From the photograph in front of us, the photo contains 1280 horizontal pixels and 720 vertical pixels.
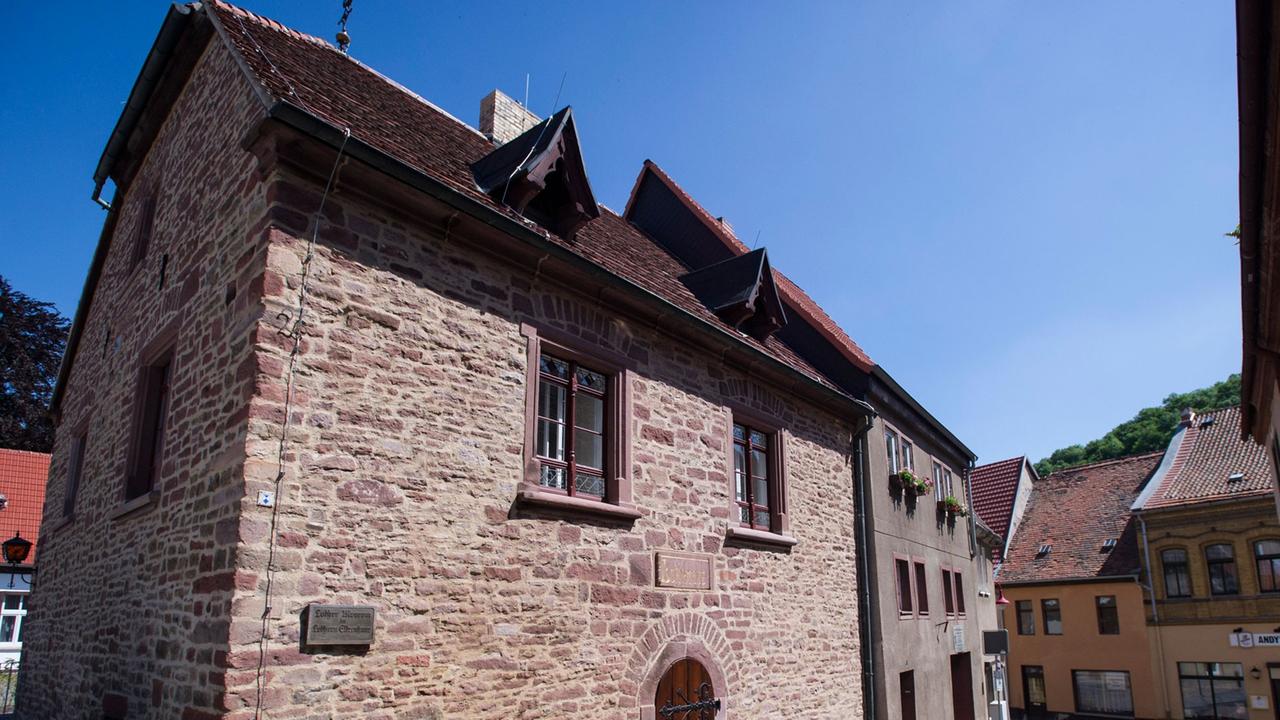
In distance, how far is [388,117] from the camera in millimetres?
9477

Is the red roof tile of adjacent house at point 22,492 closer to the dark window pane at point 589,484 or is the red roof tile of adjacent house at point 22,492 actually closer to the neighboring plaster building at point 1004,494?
the dark window pane at point 589,484

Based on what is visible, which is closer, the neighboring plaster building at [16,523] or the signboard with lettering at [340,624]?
the signboard with lettering at [340,624]

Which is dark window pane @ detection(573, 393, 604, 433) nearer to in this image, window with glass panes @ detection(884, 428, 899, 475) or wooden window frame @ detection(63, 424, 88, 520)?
wooden window frame @ detection(63, 424, 88, 520)

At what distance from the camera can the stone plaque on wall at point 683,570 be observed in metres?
9.41

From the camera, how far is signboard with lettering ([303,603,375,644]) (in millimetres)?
6102

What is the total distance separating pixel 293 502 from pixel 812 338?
11.1 m

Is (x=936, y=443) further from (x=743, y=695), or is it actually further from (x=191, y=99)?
(x=191, y=99)

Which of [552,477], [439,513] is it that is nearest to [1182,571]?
[552,477]

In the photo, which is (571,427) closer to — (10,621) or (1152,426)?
(10,621)

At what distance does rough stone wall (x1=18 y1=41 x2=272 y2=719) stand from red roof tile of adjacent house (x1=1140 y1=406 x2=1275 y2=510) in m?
29.1

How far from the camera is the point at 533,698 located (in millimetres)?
7648

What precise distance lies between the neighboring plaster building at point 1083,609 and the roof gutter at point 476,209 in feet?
76.4

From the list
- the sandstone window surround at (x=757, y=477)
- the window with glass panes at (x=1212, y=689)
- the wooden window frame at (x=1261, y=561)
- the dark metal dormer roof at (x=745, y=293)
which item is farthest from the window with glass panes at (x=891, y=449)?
the window with glass panes at (x=1212, y=689)

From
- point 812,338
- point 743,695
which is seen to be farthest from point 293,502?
point 812,338
